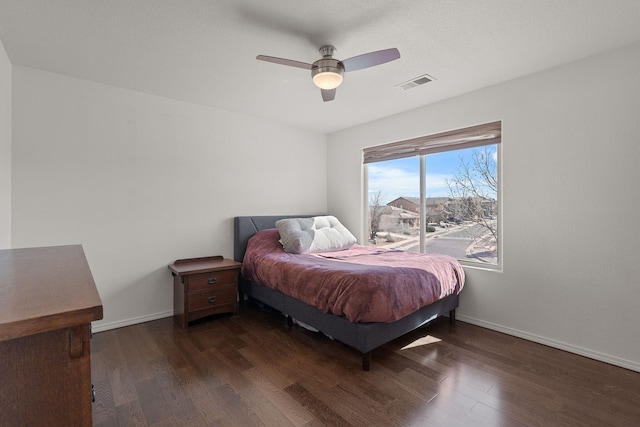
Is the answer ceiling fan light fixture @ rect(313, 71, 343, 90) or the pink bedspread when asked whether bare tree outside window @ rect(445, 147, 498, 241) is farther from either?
ceiling fan light fixture @ rect(313, 71, 343, 90)

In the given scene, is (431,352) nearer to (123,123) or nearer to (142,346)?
(142,346)

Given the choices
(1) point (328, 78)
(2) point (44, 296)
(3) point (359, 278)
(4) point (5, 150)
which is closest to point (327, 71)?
(1) point (328, 78)

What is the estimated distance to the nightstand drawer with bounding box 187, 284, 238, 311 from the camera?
2907 millimetres

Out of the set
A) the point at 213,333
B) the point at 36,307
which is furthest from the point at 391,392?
the point at 36,307

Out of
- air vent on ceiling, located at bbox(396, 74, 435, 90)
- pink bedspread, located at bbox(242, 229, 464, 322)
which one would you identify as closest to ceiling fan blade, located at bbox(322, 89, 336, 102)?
air vent on ceiling, located at bbox(396, 74, 435, 90)

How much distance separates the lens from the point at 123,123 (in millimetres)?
2936

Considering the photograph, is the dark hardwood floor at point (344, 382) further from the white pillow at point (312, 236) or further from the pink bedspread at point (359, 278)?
the white pillow at point (312, 236)

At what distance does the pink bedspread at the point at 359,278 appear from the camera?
2119 mm

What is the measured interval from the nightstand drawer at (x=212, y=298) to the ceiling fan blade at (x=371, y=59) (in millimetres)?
2415

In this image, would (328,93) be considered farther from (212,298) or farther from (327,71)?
(212,298)

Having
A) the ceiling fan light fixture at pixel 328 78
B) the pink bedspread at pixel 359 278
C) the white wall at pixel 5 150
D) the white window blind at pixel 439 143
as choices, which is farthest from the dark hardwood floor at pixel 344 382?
the ceiling fan light fixture at pixel 328 78

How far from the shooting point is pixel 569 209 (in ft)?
8.05

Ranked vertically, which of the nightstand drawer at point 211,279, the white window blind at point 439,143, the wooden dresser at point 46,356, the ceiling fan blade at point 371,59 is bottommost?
the nightstand drawer at point 211,279

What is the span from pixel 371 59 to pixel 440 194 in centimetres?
202
